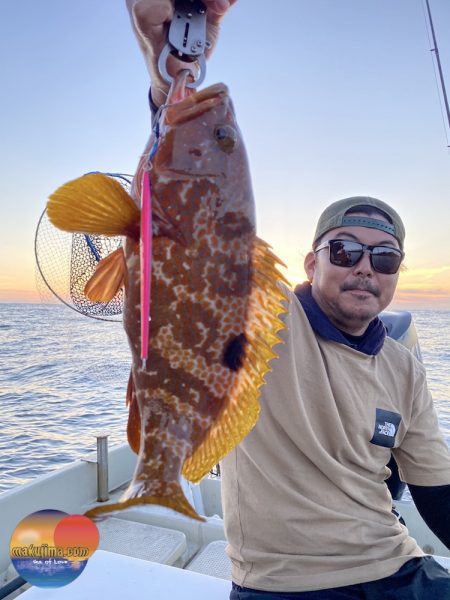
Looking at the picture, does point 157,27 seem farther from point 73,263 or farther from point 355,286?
point 73,263

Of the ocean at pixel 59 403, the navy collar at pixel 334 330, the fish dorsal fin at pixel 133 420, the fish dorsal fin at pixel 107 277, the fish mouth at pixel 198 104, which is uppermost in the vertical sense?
the fish mouth at pixel 198 104

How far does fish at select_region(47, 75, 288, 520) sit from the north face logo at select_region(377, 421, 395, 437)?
1.51m

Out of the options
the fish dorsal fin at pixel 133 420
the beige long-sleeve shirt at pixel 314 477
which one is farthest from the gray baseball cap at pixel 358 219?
the fish dorsal fin at pixel 133 420

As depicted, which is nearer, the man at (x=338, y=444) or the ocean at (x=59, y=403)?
the man at (x=338, y=444)

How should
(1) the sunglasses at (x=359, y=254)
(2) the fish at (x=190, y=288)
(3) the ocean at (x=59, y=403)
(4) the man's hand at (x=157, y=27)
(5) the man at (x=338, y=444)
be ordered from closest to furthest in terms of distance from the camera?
(2) the fish at (x=190, y=288) < (4) the man's hand at (x=157, y=27) < (5) the man at (x=338, y=444) < (1) the sunglasses at (x=359, y=254) < (3) the ocean at (x=59, y=403)

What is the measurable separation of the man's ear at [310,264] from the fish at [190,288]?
1.66 meters

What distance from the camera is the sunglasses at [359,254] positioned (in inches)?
106

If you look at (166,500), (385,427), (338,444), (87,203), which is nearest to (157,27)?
(87,203)

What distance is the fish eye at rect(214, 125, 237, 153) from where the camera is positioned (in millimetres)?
1425

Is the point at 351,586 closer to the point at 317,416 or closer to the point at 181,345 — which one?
the point at 317,416

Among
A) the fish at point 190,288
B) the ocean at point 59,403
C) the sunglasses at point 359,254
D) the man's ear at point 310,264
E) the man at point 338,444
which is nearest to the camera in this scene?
the fish at point 190,288

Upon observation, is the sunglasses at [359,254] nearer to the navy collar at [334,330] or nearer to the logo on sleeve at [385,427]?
the navy collar at [334,330]

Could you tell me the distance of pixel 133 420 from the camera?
1.37m

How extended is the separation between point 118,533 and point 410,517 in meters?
2.82
